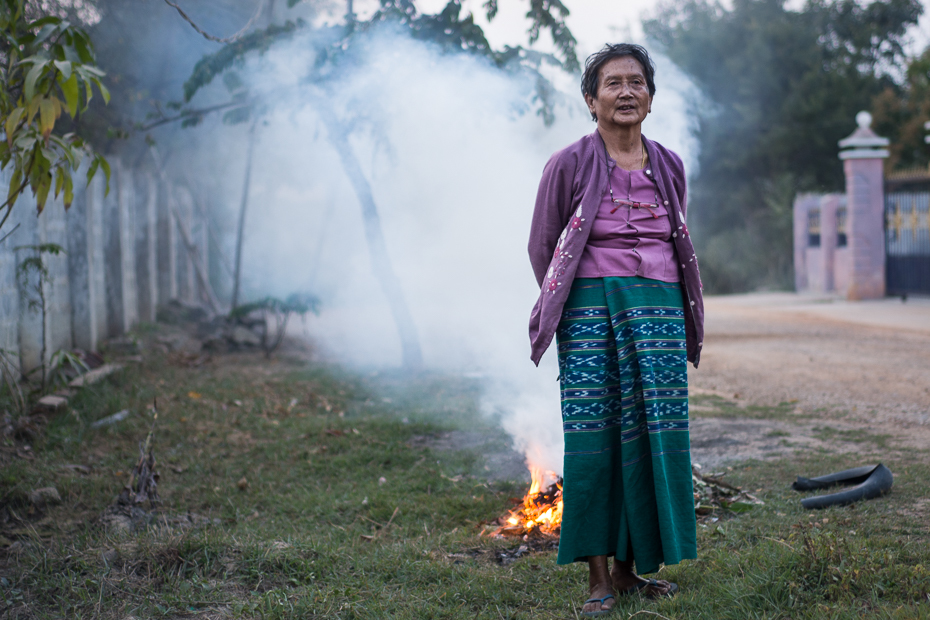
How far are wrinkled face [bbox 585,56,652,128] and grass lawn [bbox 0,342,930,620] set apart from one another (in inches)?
63.5

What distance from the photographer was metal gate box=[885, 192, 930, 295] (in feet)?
45.7

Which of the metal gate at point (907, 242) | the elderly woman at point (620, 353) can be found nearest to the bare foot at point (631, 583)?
the elderly woman at point (620, 353)

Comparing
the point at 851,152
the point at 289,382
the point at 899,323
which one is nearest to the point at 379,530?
the point at 289,382

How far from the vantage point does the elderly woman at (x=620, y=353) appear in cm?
250

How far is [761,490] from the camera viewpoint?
375 cm

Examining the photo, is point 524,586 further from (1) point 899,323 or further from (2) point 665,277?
(1) point 899,323

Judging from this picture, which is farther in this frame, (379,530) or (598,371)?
(379,530)

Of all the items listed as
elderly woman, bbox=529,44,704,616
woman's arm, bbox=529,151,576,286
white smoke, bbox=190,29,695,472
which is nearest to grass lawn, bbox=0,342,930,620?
elderly woman, bbox=529,44,704,616

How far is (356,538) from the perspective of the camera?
356 centimetres

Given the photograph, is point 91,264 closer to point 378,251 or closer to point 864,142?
point 378,251

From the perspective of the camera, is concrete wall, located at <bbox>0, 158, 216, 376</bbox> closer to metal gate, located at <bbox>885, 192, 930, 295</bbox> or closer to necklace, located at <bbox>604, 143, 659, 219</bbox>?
necklace, located at <bbox>604, 143, 659, 219</bbox>

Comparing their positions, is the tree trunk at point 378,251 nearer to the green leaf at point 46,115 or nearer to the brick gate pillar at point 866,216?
the green leaf at point 46,115

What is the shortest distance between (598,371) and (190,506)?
2.76m

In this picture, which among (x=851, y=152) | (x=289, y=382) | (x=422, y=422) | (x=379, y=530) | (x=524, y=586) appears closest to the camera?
(x=524, y=586)
